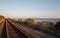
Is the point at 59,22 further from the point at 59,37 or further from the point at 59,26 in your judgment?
the point at 59,37

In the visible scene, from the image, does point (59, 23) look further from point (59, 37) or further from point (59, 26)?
point (59, 37)

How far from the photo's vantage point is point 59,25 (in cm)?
1917

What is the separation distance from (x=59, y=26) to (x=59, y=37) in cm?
629

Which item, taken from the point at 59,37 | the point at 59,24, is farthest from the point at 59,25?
the point at 59,37

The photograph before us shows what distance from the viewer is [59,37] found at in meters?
12.5

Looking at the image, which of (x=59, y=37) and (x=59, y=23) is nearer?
(x=59, y=37)

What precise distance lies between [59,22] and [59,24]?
1.40 feet

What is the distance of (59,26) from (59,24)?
0.64 meters

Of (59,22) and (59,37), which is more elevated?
(59,22)

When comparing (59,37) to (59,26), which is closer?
(59,37)

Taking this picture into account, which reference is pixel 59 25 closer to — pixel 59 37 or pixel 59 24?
pixel 59 24

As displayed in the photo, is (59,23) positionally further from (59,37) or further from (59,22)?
(59,37)

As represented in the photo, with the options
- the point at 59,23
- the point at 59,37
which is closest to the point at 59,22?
the point at 59,23

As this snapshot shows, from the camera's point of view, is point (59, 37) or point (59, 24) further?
point (59, 24)
